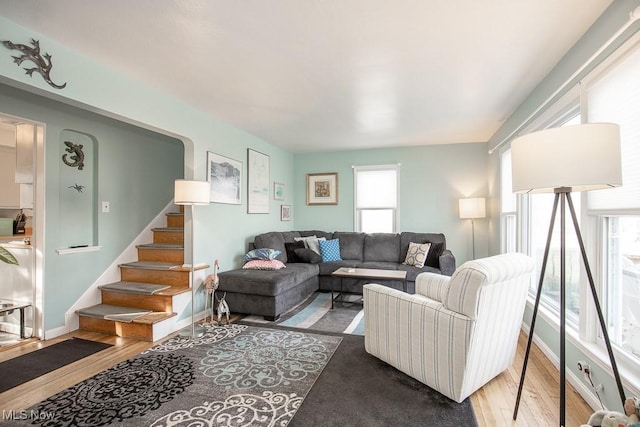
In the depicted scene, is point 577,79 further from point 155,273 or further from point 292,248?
point 155,273

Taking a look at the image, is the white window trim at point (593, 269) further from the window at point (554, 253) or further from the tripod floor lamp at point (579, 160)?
Answer: the tripod floor lamp at point (579, 160)

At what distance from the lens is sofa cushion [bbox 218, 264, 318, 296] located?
3.45m

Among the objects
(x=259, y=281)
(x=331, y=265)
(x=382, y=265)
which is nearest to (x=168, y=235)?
(x=259, y=281)

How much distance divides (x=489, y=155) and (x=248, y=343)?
4.63 metres

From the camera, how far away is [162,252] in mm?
3865

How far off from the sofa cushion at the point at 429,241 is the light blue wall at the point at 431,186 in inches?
14.7

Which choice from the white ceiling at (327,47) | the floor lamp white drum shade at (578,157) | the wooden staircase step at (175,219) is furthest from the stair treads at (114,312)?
the floor lamp white drum shade at (578,157)

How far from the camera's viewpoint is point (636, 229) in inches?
66.5

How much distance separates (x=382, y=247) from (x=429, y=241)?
0.76m

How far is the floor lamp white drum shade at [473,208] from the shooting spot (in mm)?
4785

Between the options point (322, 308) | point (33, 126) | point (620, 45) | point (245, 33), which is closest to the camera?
point (620, 45)

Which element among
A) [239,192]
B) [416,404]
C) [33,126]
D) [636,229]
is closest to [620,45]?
[636,229]

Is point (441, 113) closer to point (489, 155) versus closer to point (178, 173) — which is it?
point (489, 155)

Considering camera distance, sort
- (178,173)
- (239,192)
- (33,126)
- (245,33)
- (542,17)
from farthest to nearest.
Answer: (178,173), (239,192), (33,126), (245,33), (542,17)
